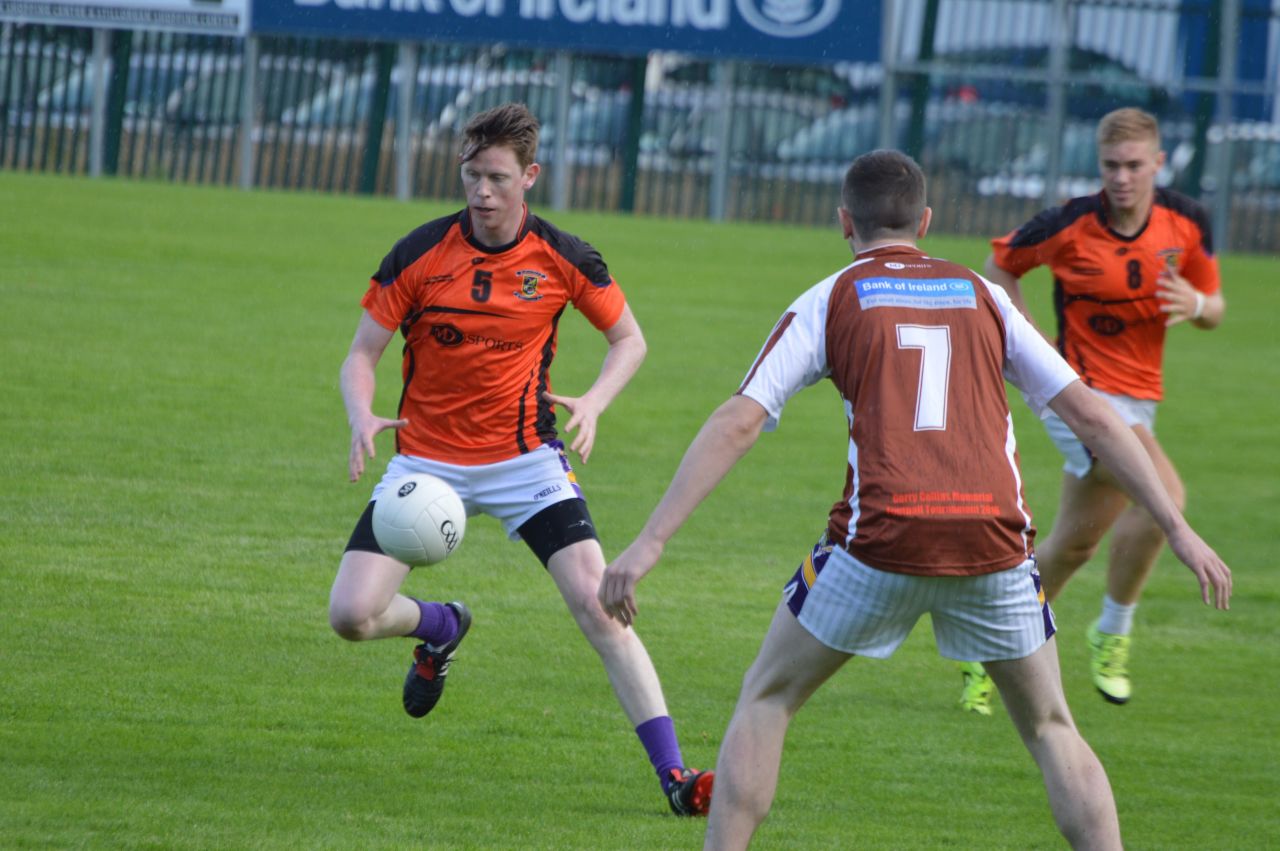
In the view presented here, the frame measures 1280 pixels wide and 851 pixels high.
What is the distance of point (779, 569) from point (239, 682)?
148 inches

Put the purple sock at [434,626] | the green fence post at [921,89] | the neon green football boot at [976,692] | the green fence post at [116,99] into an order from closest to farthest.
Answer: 1. the purple sock at [434,626]
2. the neon green football boot at [976,692]
3. the green fence post at [116,99]
4. the green fence post at [921,89]

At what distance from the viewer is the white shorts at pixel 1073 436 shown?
7.36 metres

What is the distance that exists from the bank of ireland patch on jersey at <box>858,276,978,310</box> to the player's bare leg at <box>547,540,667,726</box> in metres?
1.70

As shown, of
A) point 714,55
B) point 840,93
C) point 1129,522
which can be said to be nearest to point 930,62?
point 840,93

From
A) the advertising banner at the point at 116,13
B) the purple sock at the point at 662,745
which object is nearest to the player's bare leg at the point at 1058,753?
the purple sock at the point at 662,745

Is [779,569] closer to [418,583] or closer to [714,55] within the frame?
[418,583]

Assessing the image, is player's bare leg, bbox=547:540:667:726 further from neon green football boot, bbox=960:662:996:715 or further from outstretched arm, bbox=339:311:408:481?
neon green football boot, bbox=960:662:996:715

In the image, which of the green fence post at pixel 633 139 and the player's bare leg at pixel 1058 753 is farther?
the green fence post at pixel 633 139

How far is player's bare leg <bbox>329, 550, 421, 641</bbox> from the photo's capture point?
5676mm

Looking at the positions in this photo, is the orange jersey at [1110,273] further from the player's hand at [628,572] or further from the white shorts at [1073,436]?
the player's hand at [628,572]

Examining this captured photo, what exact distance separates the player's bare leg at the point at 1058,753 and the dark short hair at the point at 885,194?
116 cm

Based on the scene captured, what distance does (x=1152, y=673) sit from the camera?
7.94 m

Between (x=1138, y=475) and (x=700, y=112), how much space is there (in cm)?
2092

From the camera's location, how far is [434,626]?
609 cm
